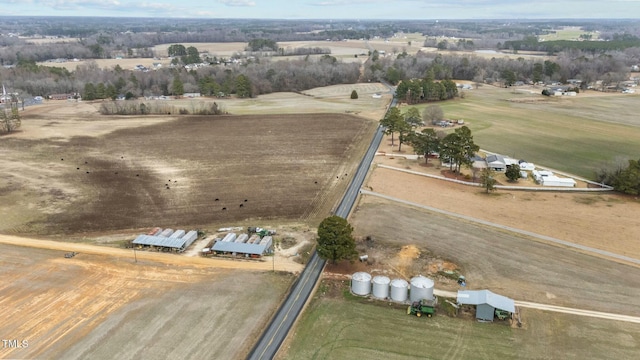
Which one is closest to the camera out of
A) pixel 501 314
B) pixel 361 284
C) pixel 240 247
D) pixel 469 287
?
pixel 501 314

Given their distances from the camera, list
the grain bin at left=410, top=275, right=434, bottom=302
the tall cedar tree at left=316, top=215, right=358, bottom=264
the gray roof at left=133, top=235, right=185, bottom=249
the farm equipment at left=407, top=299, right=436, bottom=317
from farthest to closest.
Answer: the gray roof at left=133, top=235, right=185, bottom=249 < the tall cedar tree at left=316, top=215, right=358, bottom=264 < the grain bin at left=410, top=275, right=434, bottom=302 < the farm equipment at left=407, top=299, right=436, bottom=317

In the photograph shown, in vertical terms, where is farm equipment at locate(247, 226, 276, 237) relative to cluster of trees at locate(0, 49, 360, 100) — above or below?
below

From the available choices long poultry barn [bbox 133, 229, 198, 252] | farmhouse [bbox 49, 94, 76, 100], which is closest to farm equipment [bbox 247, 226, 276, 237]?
long poultry barn [bbox 133, 229, 198, 252]

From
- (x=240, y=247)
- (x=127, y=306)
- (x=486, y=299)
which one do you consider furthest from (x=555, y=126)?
(x=127, y=306)

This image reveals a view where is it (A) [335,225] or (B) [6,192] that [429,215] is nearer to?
(A) [335,225]

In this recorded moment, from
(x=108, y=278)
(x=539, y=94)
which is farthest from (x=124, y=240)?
(x=539, y=94)

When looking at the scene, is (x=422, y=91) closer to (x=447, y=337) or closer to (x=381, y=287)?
(x=381, y=287)

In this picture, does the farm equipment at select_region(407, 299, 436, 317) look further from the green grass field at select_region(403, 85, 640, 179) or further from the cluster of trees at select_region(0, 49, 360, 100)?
the cluster of trees at select_region(0, 49, 360, 100)
